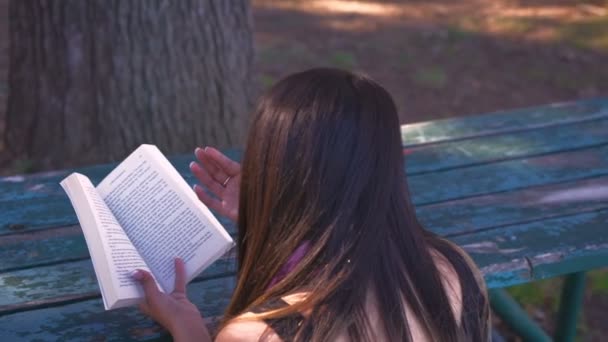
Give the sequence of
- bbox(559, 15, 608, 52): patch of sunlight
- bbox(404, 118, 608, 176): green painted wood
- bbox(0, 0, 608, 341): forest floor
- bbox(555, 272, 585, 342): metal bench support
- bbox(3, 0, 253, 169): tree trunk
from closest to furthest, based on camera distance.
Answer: bbox(404, 118, 608, 176): green painted wood < bbox(555, 272, 585, 342): metal bench support < bbox(3, 0, 253, 169): tree trunk < bbox(0, 0, 608, 341): forest floor < bbox(559, 15, 608, 52): patch of sunlight

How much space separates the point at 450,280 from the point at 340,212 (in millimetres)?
254

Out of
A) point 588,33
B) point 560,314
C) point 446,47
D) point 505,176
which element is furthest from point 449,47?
point 505,176

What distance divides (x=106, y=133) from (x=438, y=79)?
247 centimetres

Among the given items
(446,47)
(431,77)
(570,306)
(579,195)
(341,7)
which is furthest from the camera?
(341,7)

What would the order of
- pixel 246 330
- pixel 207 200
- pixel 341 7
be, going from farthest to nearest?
pixel 341 7
pixel 207 200
pixel 246 330

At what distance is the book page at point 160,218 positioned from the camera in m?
1.45

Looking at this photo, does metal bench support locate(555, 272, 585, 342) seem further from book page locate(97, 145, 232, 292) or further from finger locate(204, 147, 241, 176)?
book page locate(97, 145, 232, 292)

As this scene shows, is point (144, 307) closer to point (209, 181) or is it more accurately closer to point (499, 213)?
point (209, 181)

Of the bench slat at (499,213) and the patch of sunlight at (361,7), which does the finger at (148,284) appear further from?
the patch of sunlight at (361,7)

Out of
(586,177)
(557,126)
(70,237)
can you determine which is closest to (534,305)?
(557,126)

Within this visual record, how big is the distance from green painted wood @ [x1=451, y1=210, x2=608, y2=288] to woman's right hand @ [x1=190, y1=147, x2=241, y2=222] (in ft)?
1.62

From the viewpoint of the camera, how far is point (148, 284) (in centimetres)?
138

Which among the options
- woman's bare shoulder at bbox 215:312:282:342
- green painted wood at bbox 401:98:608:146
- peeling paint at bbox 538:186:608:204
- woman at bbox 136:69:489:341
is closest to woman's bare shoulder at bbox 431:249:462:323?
woman at bbox 136:69:489:341

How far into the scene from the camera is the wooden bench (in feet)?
5.01
